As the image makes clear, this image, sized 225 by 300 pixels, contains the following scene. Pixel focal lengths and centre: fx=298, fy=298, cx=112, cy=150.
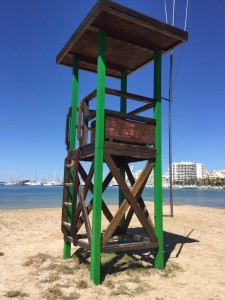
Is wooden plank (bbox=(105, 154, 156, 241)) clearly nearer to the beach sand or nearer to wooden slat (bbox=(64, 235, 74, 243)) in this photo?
the beach sand

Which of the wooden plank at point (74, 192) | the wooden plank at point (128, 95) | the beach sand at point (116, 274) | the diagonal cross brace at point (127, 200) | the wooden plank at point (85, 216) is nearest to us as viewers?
the beach sand at point (116, 274)

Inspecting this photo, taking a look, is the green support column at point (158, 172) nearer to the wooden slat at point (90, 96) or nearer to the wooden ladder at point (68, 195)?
the wooden slat at point (90, 96)

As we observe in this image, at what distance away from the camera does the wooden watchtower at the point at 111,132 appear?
263 inches

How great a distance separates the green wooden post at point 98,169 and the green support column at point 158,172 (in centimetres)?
171

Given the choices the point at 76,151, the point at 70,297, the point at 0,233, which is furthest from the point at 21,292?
the point at 0,233

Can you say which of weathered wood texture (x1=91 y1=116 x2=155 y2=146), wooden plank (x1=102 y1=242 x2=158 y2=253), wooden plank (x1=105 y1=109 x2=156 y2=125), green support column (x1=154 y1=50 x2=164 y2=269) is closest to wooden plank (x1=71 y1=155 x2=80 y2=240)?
weathered wood texture (x1=91 y1=116 x2=155 y2=146)

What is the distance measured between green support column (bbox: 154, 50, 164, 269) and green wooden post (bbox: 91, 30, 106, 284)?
1707mm

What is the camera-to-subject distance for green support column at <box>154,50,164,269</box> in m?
7.48

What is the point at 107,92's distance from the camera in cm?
723

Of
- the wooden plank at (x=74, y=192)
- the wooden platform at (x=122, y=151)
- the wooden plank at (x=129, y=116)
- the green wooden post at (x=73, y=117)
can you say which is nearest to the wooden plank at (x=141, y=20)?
the wooden plank at (x=129, y=116)

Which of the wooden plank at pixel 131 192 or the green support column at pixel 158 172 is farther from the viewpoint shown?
the green support column at pixel 158 172

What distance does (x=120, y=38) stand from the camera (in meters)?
7.46

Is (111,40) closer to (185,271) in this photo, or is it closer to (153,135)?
(153,135)

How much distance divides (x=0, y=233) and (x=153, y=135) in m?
8.66
